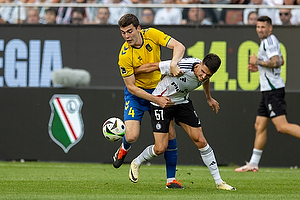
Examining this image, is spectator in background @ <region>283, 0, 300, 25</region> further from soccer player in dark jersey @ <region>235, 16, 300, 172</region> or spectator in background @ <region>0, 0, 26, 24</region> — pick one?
spectator in background @ <region>0, 0, 26, 24</region>

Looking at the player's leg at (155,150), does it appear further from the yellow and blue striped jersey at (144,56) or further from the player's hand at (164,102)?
the yellow and blue striped jersey at (144,56)

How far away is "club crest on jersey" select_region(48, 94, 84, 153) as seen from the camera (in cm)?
1176

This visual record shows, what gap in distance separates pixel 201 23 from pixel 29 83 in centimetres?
376

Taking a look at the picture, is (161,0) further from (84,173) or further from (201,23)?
(84,173)

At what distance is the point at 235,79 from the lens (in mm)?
11875

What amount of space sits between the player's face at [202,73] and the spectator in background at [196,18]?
504cm

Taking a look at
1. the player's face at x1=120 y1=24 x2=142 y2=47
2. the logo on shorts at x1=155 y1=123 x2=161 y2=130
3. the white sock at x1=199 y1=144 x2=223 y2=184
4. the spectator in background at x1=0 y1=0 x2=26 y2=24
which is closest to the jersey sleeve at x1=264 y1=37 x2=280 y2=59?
the player's face at x1=120 y1=24 x2=142 y2=47

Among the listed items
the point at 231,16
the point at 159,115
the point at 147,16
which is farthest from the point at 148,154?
the point at 231,16

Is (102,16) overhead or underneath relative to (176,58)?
overhead

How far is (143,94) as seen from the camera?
7309 millimetres

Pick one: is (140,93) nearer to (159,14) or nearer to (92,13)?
(159,14)

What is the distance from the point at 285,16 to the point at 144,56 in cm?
503

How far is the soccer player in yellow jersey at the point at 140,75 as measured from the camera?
7348mm

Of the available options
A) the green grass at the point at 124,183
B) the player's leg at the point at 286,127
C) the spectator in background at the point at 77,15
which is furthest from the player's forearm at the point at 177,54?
the spectator in background at the point at 77,15
